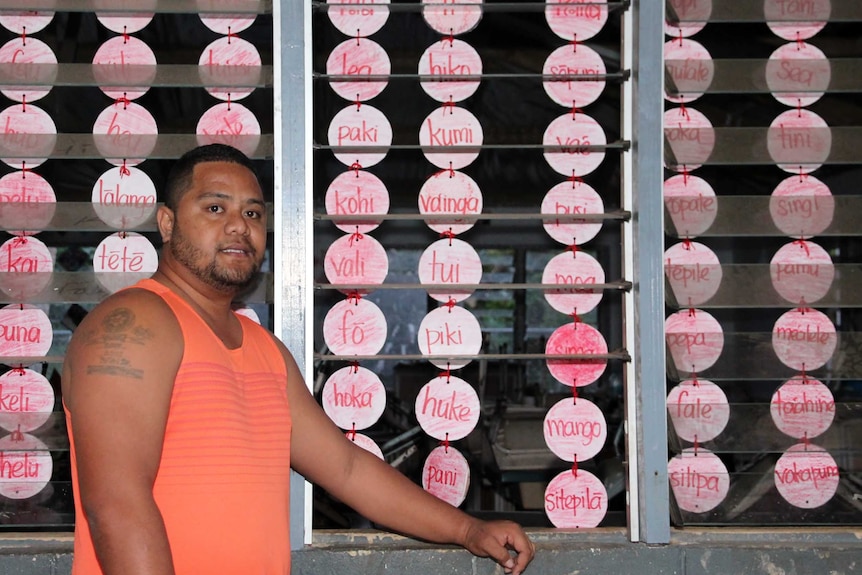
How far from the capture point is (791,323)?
9.40 feet

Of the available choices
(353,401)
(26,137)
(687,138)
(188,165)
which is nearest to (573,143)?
(687,138)

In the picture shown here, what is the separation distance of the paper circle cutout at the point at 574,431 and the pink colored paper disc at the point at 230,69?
1414 millimetres

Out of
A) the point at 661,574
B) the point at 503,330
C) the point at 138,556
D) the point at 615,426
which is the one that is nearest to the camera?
the point at 138,556

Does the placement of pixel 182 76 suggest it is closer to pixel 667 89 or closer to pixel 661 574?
pixel 667 89

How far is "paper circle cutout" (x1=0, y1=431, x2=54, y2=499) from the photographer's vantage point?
108 inches

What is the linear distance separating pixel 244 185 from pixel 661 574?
1.71m

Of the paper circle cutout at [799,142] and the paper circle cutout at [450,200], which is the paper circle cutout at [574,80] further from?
the paper circle cutout at [799,142]

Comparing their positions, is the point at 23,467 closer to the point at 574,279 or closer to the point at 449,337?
the point at 449,337

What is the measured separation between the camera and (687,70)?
9.50ft

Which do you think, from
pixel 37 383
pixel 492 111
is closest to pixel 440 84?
pixel 37 383

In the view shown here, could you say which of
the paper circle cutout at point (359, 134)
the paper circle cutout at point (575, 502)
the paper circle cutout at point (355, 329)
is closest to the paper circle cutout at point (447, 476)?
the paper circle cutout at point (575, 502)

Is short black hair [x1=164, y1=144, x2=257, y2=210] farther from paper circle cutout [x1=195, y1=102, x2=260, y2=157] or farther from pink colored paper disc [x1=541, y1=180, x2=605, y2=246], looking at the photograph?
pink colored paper disc [x1=541, y1=180, x2=605, y2=246]

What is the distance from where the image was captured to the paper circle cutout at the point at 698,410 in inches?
111

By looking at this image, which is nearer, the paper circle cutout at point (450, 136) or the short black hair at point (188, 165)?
the short black hair at point (188, 165)
